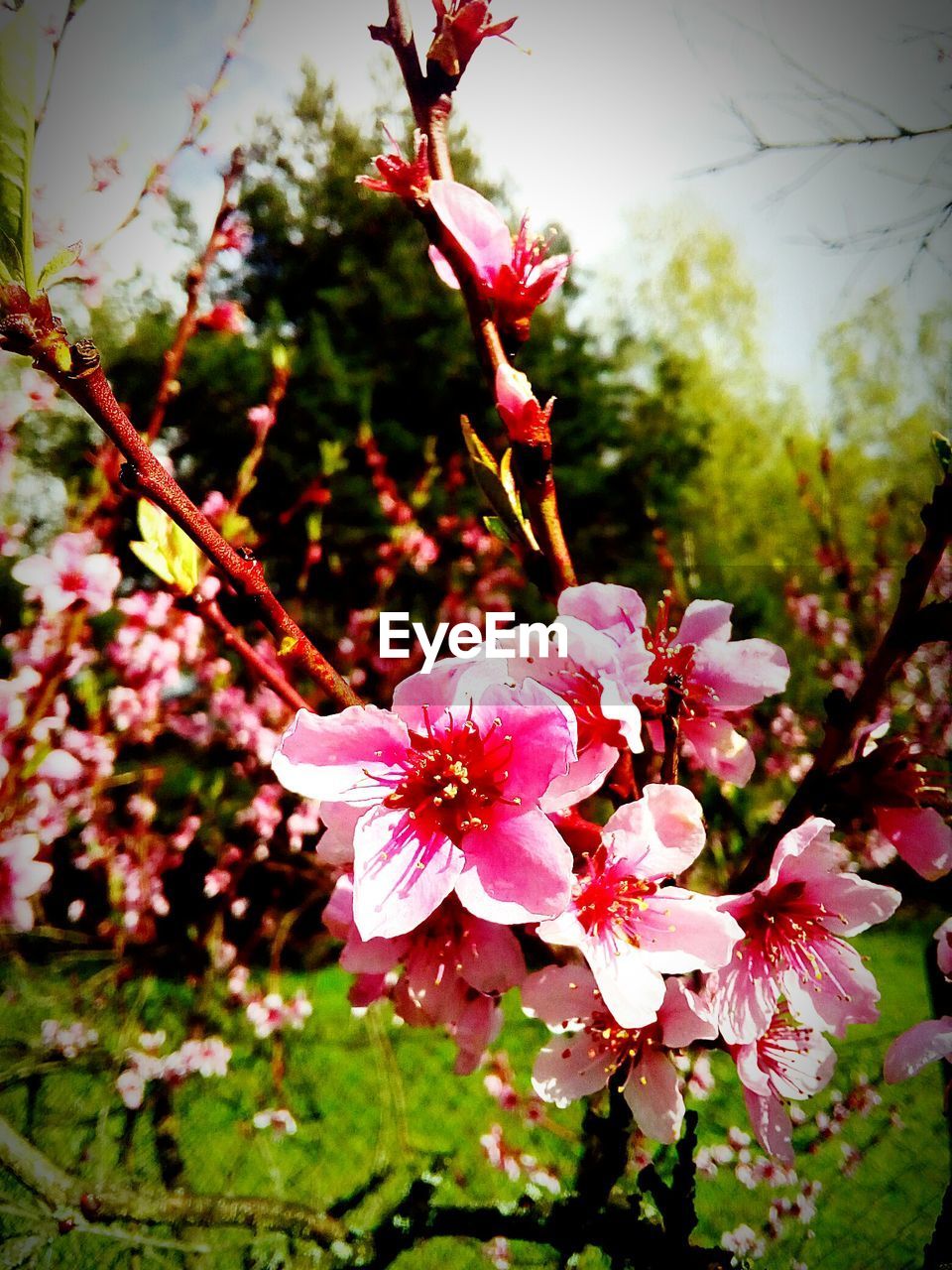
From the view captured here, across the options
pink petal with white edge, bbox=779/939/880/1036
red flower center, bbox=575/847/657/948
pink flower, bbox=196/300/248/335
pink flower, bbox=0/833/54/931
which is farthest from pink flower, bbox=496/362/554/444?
pink flower, bbox=196/300/248/335

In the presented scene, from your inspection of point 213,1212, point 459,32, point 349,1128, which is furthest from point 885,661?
point 349,1128

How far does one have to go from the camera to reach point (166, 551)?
1.25 ft

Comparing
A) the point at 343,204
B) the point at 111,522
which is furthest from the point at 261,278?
the point at 111,522

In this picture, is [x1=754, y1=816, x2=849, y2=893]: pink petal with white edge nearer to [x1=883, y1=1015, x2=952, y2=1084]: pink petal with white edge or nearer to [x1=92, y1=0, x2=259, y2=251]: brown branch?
[x1=883, y1=1015, x2=952, y2=1084]: pink petal with white edge

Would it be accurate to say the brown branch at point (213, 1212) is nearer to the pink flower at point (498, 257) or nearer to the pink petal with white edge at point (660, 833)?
the pink petal with white edge at point (660, 833)

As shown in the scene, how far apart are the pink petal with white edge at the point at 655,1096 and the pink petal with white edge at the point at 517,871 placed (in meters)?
0.17

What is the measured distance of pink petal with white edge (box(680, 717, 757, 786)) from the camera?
0.44 m

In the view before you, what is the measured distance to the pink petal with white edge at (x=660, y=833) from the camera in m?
0.35

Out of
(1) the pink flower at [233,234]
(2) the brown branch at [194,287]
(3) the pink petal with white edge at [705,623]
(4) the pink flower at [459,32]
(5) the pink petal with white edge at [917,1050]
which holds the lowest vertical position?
(5) the pink petal with white edge at [917,1050]

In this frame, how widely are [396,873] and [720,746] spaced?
212mm

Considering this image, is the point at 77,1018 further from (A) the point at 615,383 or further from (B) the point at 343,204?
(A) the point at 615,383

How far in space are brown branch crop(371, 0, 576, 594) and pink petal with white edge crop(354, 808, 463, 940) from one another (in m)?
0.18

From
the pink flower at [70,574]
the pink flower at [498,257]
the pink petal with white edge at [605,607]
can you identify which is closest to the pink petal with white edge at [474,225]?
the pink flower at [498,257]

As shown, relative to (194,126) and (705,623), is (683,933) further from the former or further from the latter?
(194,126)
